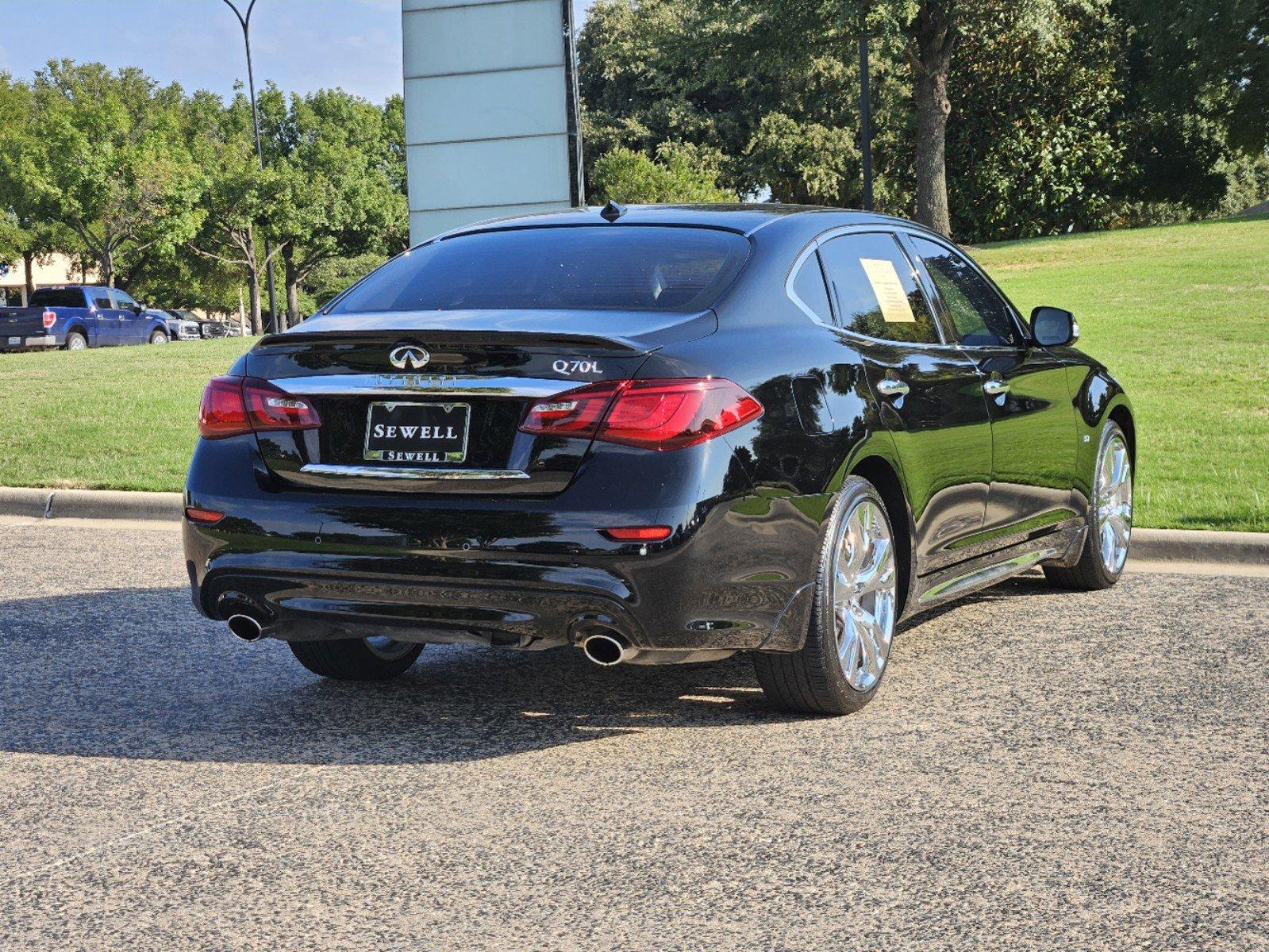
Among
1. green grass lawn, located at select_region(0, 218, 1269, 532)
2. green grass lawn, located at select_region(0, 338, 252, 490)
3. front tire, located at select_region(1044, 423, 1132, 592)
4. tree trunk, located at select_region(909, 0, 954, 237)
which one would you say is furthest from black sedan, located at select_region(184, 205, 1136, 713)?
tree trunk, located at select_region(909, 0, 954, 237)

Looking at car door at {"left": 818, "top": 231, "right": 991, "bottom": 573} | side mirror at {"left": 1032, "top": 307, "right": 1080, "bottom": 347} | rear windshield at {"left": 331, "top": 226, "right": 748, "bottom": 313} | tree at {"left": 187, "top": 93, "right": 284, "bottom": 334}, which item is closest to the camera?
rear windshield at {"left": 331, "top": 226, "right": 748, "bottom": 313}

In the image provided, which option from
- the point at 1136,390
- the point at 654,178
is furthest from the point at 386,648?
the point at 654,178

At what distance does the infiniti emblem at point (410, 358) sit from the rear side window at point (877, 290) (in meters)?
1.51

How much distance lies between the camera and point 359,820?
13.9 feet

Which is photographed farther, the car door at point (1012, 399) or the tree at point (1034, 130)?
the tree at point (1034, 130)

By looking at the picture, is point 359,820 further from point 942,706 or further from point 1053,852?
point 942,706

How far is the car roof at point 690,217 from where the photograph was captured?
217 inches

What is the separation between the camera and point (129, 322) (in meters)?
42.2

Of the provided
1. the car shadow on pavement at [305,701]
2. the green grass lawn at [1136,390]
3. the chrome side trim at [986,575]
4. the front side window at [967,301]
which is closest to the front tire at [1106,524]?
the chrome side trim at [986,575]

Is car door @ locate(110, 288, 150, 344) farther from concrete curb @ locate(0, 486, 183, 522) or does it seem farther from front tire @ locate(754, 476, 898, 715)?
front tire @ locate(754, 476, 898, 715)

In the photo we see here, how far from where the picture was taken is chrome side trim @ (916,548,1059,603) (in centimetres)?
587

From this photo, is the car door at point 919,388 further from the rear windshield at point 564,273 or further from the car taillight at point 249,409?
the car taillight at point 249,409

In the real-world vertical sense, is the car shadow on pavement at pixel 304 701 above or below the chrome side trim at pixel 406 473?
below

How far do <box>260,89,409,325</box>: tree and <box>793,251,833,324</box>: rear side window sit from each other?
55.3m
